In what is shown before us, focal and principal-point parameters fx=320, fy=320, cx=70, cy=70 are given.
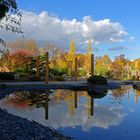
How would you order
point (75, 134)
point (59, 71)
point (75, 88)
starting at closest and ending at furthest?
point (75, 134), point (75, 88), point (59, 71)

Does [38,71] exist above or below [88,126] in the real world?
above

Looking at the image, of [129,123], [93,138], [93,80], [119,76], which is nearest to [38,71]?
[93,80]

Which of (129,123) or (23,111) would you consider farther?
(23,111)

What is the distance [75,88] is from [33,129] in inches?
602

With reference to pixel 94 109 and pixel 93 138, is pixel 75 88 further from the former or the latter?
pixel 93 138

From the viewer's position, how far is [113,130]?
338 inches

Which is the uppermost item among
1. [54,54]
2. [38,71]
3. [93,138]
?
[54,54]

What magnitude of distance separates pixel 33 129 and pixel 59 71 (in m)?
31.1

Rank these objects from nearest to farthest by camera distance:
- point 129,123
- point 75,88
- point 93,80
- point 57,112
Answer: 1. point 129,123
2. point 57,112
3. point 75,88
4. point 93,80

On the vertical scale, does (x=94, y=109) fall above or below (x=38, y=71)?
below

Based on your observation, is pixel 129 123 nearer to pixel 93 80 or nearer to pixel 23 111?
pixel 23 111

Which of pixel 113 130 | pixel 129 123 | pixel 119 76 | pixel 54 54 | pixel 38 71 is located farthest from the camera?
pixel 54 54

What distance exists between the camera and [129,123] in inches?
381

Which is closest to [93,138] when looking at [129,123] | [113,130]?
[113,130]
